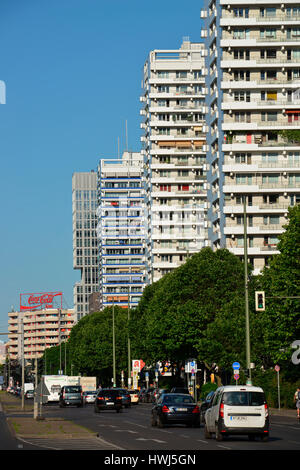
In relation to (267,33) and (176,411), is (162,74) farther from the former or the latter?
(176,411)

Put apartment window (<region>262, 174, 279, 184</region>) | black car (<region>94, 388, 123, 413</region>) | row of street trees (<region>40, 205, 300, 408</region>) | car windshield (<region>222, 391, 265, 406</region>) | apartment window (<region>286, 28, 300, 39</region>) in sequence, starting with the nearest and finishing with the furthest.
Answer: car windshield (<region>222, 391, 265, 406</region>) < row of street trees (<region>40, 205, 300, 408</region>) < black car (<region>94, 388, 123, 413</region>) < apartment window (<region>262, 174, 279, 184</region>) < apartment window (<region>286, 28, 300, 39</region>)

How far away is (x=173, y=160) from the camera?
472 feet

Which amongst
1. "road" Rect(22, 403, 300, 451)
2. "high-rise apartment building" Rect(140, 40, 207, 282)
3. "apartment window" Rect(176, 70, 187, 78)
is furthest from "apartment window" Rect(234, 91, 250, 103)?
"road" Rect(22, 403, 300, 451)

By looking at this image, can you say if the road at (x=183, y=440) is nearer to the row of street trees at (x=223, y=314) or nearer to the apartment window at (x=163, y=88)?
the row of street trees at (x=223, y=314)

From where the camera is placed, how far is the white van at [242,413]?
2964 centimetres

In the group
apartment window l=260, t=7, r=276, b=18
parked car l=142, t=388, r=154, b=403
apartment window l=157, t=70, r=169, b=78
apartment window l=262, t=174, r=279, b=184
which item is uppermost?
apartment window l=157, t=70, r=169, b=78

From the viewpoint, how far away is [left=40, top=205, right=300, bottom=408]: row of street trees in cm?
5800

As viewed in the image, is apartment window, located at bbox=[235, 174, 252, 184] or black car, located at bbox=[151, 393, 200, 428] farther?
apartment window, located at bbox=[235, 174, 252, 184]

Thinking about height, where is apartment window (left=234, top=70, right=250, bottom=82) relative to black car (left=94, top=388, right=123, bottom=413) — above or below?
above

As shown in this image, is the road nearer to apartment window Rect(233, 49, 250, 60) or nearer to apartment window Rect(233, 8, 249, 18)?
apartment window Rect(233, 49, 250, 60)

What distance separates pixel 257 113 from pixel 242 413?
78.0 meters

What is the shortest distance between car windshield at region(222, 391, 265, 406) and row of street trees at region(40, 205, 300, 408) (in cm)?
2663

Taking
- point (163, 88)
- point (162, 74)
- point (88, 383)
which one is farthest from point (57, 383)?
point (162, 74)

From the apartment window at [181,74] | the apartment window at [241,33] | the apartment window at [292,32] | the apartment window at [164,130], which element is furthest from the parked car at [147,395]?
the apartment window at [181,74]
